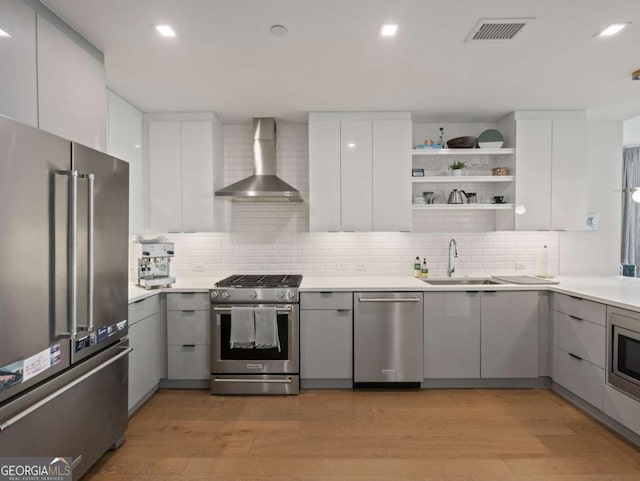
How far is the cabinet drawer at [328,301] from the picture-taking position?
3.23 metres

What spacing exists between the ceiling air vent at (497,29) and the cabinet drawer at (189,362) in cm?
309

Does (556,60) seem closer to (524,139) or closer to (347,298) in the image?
(524,139)

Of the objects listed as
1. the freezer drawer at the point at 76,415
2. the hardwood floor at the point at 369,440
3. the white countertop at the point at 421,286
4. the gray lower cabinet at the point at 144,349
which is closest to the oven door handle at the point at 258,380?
the hardwood floor at the point at 369,440

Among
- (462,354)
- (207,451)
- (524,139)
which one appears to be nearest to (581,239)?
(524,139)

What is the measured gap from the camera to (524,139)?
3592mm

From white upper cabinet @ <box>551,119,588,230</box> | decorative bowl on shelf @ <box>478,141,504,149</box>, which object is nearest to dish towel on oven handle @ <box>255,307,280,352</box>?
decorative bowl on shelf @ <box>478,141,504,149</box>

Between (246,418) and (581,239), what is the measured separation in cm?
381

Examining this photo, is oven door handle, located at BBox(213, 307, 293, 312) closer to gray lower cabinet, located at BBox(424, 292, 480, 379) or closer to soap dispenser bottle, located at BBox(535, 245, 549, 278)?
gray lower cabinet, located at BBox(424, 292, 480, 379)

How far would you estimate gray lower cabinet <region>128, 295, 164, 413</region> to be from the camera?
2.74m

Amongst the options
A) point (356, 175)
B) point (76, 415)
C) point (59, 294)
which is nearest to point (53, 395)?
point (76, 415)

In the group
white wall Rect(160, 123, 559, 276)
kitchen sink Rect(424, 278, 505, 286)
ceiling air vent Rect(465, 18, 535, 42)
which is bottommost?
kitchen sink Rect(424, 278, 505, 286)

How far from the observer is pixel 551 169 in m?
3.61

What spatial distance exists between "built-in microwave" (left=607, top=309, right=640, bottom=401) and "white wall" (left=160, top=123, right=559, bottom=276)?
1465 mm

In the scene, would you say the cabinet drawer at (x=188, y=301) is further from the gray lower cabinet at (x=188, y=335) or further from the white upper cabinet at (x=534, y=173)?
the white upper cabinet at (x=534, y=173)
